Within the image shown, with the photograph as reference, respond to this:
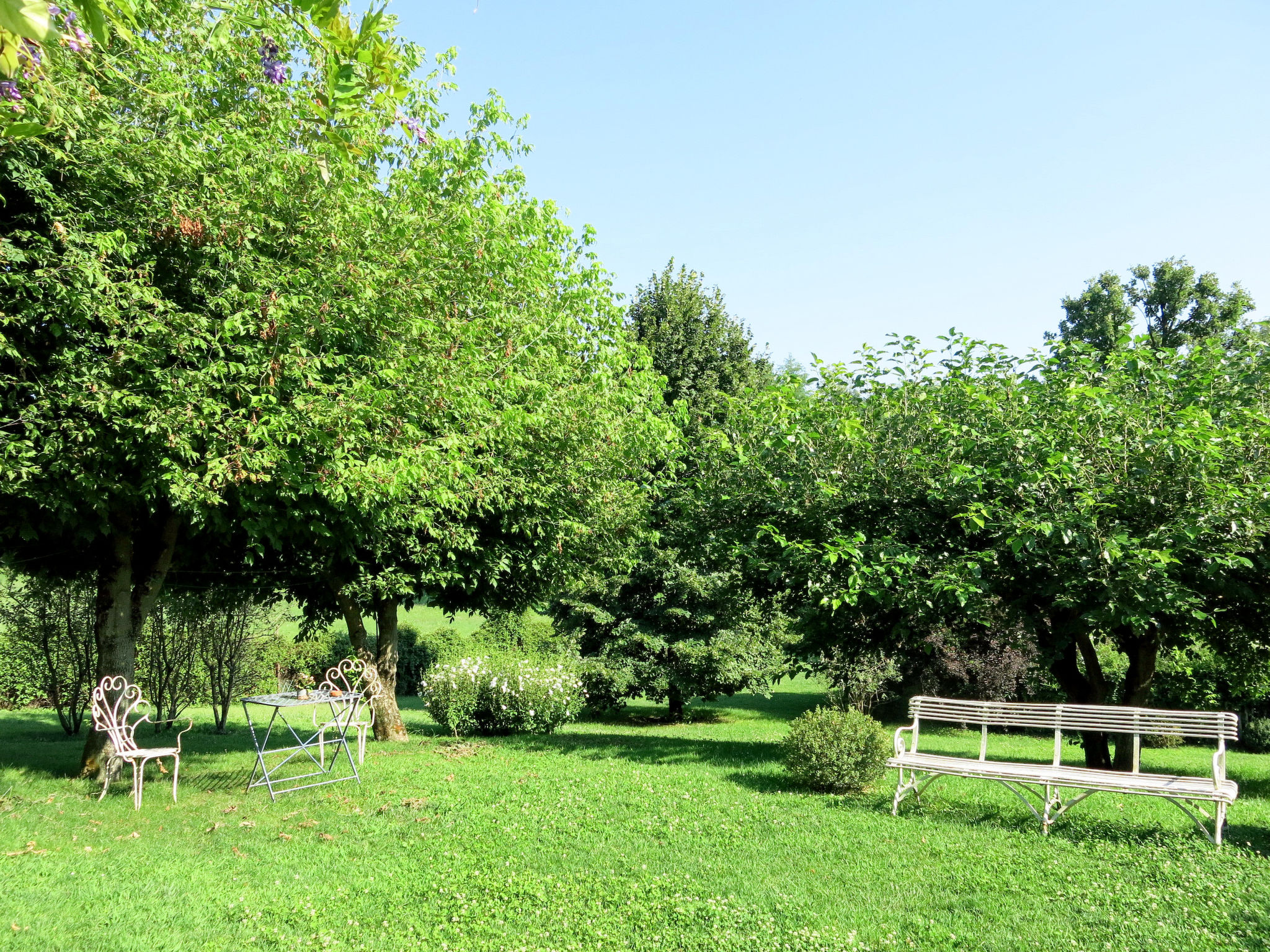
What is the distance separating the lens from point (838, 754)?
856cm

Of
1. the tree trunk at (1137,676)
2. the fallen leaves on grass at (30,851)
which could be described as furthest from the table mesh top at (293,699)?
the tree trunk at (1137,676)

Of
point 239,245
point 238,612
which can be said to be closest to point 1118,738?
point 239,245

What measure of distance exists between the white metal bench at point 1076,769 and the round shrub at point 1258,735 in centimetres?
1002

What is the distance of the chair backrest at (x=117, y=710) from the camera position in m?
7.62

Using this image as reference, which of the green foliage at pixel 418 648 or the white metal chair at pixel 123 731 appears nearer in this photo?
the white metal chair at pixel 123 731

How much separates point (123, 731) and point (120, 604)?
62.3 inches

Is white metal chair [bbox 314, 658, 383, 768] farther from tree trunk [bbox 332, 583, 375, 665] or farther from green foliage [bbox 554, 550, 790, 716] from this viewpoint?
green foliage [bbox 554, 550, 790, 716]

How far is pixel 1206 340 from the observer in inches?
381

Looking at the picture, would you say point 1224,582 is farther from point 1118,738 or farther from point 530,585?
point 530,585

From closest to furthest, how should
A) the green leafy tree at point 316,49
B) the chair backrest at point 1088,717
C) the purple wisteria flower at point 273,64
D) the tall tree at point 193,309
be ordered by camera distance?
the green leafy tree at point 316,49 < the purple wisteria flower at point 273,64 < the tall tree at point 193,309 < the chair backrest at point 1088,717

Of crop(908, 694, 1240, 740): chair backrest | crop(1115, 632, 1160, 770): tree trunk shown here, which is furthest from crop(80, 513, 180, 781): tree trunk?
crop(1115, 632, 1160, 770): tree trunk

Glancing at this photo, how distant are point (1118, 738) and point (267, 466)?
10.0m

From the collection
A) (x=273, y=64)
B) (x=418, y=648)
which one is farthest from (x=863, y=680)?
(x=273, y=64)

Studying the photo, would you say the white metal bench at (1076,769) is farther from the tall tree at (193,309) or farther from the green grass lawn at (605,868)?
the tall tree at (193,309)
